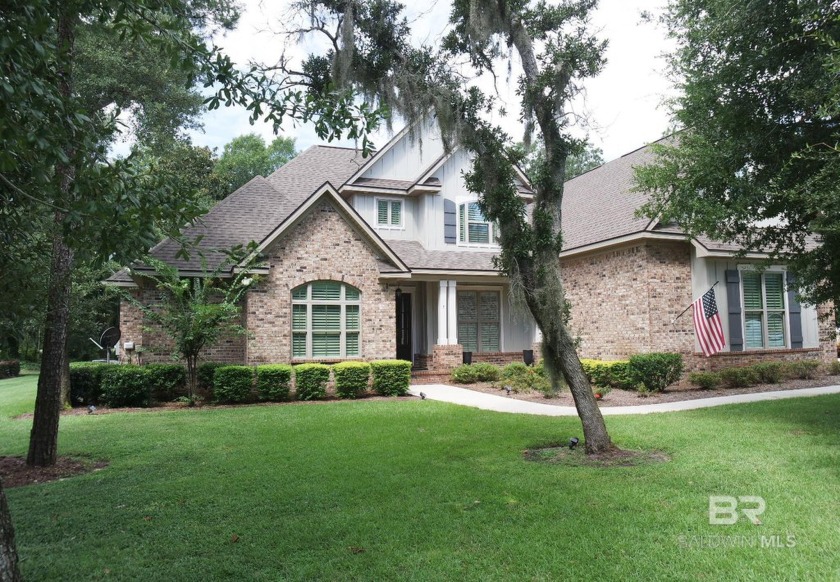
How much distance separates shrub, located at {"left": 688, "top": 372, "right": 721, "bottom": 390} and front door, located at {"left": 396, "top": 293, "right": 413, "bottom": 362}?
8.48 metres

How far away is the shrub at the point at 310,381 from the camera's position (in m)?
Result: 13.3

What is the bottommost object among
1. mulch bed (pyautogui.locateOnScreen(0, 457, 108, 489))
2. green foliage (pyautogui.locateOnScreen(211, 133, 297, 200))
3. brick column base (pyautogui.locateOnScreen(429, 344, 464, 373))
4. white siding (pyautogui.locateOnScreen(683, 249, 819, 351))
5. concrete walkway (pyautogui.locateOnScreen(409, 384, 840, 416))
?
mulch bed (pyautogui.locateOnScreen(0, 457, 108, 489))

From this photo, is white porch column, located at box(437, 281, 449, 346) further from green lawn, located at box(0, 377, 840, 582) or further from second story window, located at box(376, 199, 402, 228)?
green lawn, located at box(0, 377, 840, 582)

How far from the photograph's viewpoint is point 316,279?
14.7 metres

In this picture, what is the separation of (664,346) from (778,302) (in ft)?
14.0

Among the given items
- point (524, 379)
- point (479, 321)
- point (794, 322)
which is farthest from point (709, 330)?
point (479, 321)

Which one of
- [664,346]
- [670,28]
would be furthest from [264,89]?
[664,346]

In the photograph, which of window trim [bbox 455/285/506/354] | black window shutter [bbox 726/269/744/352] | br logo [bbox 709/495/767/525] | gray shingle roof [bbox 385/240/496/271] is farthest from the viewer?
window trim [bbox 455/285/506/354]

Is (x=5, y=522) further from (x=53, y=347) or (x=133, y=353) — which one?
(x=133, y=353)

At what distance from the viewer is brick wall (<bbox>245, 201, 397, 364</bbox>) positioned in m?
14.2

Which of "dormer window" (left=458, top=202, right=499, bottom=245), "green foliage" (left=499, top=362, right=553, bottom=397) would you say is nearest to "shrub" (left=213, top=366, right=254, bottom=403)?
"green foliage" (left=499, top=362, right=553, bottom=397)

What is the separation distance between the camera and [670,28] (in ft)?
32.7

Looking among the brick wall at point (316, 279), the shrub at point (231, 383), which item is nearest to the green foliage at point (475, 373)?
the brick wall at point (316, 279)

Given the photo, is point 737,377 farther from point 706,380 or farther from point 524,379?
point 524,379
